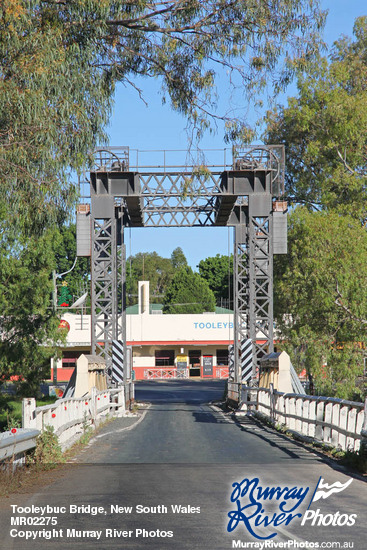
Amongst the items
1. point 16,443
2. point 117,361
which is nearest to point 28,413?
point 16,443

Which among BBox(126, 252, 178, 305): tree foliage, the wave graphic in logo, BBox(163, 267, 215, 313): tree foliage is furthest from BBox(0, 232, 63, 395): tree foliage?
BBox(126, 252, 178, 305): tree foliage

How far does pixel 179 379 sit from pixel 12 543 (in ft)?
211

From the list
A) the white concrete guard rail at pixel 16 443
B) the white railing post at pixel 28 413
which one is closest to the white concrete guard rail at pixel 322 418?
the white concrete guard rail at pixel 16 443

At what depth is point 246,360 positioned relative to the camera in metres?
29.1

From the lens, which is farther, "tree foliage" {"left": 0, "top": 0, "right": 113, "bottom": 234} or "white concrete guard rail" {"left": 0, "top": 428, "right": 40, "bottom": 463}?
"tree foliage" {"left": 0, "top": 0, "right": 113, "bottom": 234}

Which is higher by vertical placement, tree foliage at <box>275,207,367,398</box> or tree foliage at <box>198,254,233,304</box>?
tree foliage at <box>198,254,233,304</box>

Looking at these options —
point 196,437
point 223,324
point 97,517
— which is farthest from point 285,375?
point 223,324

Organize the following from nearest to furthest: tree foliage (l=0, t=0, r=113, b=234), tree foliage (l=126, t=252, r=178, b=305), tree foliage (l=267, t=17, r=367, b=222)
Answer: tree foliage (l=0, t=0, r=113, b=234) → tree foliage (l=267, t=17, r=367, b=222) → tree foliage (l=126, t=252, r=178, b=305)

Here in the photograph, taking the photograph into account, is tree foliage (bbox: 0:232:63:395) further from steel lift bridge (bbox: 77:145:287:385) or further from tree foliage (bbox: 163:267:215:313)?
tree foliage (bbox: 163:267:215:313)

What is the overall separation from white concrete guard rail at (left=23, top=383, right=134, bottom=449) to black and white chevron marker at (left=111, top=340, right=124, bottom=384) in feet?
9.68

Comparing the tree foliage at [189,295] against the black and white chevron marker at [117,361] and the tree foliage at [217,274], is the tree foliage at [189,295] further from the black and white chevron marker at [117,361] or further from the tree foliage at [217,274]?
the black and white chevron marker at [117,361]

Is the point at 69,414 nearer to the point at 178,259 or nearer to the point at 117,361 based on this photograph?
the point at 117,361

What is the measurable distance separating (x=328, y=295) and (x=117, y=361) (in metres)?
9.37

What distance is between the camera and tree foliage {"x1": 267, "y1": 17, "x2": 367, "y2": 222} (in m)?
39.1
